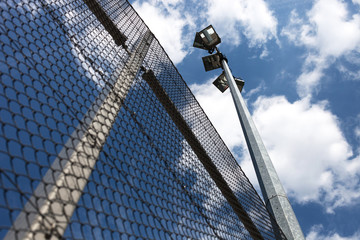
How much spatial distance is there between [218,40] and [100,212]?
630 centimetres

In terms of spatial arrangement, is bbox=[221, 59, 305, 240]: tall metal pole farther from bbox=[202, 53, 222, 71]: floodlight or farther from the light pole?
bbox=[202, 53, 222, 71]: floodlight

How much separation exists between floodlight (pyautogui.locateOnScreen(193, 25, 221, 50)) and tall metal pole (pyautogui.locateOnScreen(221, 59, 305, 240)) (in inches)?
122

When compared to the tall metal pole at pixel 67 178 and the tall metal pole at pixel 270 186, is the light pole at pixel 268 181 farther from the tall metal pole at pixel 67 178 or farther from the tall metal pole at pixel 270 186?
the tall metal pole at pixel 67 178

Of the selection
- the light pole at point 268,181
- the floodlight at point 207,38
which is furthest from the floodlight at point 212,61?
the light pole at point 268,181

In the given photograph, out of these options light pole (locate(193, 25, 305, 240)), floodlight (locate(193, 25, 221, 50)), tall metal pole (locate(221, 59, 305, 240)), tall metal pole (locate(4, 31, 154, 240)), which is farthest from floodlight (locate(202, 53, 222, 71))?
tall metal pole (locate(4, 31, 154, 240))

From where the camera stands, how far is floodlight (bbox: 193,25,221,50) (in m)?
7.43

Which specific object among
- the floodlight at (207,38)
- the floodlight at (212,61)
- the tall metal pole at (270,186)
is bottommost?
the tall metal pole at (270,186)

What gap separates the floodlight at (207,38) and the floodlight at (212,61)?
0.38m

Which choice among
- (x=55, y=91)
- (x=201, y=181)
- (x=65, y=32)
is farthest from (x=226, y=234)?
(x=65, y=32)

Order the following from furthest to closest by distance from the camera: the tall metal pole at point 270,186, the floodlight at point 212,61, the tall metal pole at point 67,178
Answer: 1. the floodlight at point 212,61
2. the tall metal pole at point 270,186
3. the tall metal pole at point 67,178

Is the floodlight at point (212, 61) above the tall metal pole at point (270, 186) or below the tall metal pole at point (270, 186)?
above

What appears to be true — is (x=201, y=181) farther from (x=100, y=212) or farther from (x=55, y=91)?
(x=55, y=91)

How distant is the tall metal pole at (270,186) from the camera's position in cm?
384

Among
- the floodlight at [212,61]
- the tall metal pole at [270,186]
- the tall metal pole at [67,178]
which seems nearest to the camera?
the tall metal pole at [67,178]
